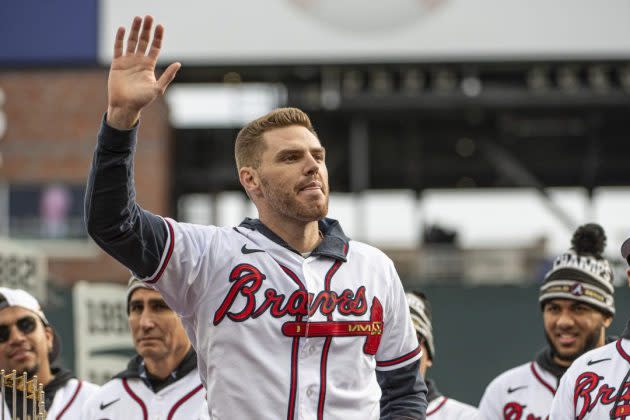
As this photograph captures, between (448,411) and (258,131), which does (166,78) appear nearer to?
(258,131)

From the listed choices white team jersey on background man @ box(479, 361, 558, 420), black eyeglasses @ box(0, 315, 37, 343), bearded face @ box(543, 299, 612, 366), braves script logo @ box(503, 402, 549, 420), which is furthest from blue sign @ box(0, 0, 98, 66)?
bearded face @ box(543, 299, 612, 366)

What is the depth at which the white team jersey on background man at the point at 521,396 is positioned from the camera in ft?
20.4

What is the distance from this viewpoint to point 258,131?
3867 mm

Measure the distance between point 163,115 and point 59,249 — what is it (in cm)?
321

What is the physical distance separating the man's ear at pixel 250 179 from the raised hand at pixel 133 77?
0.47 m

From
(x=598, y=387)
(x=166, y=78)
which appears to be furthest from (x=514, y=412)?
(x=166, y=78)

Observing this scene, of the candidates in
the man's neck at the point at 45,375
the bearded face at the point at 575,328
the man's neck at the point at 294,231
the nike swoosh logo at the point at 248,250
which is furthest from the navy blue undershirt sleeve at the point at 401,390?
the man's neck at the point at 45,375

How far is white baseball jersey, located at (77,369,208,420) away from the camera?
5.60 metres

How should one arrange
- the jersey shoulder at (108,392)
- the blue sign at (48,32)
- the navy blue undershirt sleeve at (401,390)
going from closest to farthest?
the navy blue undershirt sleeve at (401,390), the jersey shoulder at (108,392), the blue sign at (48,32)

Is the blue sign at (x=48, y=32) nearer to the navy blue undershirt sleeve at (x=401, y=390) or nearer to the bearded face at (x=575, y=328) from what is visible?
the bearded face at (x=575, y=328)

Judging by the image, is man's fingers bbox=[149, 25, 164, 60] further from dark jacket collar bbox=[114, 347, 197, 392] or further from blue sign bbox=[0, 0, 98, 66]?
blue sign bbox=[0, 0, 98, 66]

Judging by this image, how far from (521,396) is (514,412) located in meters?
0.11

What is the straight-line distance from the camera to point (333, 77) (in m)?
20.4

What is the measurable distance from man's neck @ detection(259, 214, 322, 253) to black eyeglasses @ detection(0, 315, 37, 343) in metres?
2.63
